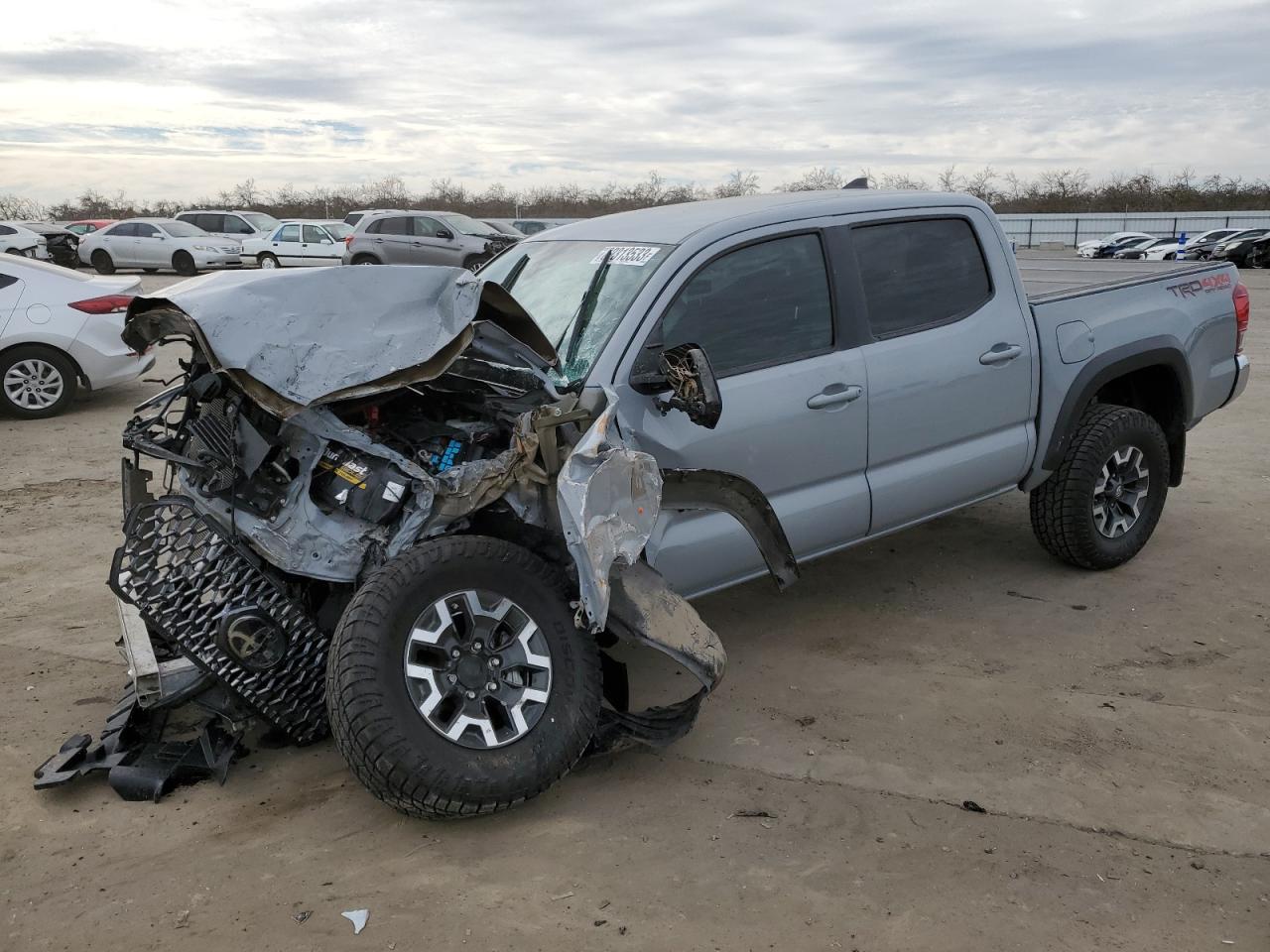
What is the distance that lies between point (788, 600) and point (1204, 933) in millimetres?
2604

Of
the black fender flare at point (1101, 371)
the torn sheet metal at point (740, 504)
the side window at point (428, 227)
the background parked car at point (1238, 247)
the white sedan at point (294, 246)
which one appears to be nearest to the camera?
the torn sheet metal at point (740, 504)

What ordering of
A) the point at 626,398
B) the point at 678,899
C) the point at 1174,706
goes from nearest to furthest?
1. the point at 678,899
2. the point at 626,398
3. the point at 1174,706

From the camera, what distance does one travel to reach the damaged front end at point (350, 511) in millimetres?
3428

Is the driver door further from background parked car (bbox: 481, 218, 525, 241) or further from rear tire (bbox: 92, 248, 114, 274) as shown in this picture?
rear tire (bbox: 92, 248, 114, 274)

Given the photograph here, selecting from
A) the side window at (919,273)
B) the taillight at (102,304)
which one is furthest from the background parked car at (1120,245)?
the side window at (919,273)

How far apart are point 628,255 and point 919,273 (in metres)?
1.36

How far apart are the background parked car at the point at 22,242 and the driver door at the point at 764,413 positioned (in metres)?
27.6

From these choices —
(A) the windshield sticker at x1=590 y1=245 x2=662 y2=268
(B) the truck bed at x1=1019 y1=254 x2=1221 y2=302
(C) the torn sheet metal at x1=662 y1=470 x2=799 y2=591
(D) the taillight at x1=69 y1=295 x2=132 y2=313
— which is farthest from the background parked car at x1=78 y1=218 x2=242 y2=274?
(C) the torn sheet metal at x1=662 y1=470 x2=799 y2=591

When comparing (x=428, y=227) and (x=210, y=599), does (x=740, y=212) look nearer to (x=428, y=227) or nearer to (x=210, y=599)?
(x=210, y=599)

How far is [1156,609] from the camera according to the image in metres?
5.05

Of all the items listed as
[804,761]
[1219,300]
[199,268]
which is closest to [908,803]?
[804,761]

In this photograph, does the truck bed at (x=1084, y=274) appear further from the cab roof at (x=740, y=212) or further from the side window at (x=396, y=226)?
the side window at (x=396, y=226)

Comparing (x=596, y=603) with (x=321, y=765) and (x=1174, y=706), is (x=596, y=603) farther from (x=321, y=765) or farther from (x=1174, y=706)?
(x=1174, y=706)

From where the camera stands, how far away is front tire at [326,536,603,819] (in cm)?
320
